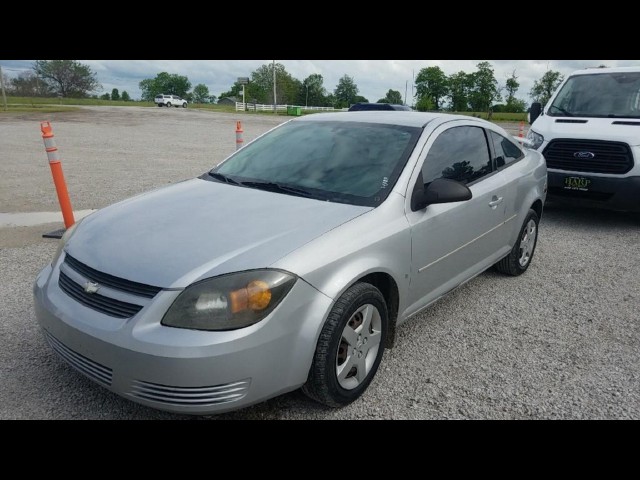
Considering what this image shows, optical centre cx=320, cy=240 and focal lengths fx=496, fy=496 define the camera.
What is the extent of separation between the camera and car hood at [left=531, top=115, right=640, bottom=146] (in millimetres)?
6461

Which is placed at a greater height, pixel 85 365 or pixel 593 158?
pixel 593 158

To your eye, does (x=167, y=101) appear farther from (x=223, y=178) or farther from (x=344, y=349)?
(x=344, y=349)

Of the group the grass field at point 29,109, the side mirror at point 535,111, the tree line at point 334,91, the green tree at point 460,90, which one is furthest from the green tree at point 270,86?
the side mirror at point 535,111

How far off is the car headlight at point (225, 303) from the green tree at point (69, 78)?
Result: 90.5 meters

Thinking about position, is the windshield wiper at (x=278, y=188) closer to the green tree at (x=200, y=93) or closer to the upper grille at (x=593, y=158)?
the upper grille at (x=593, y=158)

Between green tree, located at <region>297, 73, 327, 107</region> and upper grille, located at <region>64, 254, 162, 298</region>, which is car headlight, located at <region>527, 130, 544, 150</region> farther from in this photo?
green tree, located at <region>297, 73, 327, 107</region>

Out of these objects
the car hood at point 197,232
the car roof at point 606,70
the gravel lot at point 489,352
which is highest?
the car roof at point 606,70

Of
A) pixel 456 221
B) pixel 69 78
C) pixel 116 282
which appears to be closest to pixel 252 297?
pixel 116 282

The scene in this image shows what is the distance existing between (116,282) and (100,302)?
0.13 m

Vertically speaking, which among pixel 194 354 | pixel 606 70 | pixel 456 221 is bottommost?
pixel 194 354

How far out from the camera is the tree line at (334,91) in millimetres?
66750

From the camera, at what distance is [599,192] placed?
21.9 feet
